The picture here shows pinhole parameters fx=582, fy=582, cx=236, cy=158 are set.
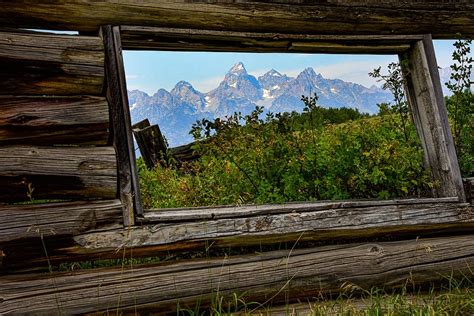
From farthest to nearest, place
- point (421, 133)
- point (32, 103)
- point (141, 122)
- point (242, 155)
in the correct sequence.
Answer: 1. point (141, 122)
2. point (242, 155)
3. point (421, 133)
4. point (32, 103)

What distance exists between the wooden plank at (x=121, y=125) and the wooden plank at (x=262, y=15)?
0.17 metres

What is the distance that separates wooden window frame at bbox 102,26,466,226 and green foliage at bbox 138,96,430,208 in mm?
195

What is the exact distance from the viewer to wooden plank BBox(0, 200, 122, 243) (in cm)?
332

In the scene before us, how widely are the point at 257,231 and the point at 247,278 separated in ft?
1.03

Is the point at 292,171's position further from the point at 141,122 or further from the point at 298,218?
the point at 141,122

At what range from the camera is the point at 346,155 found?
4926mm

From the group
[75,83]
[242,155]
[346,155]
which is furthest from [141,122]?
[75,83]

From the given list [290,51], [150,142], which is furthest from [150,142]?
[290,51]

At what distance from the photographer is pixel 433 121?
4598 mm

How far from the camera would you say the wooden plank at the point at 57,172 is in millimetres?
3342

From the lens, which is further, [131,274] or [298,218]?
[298,218]

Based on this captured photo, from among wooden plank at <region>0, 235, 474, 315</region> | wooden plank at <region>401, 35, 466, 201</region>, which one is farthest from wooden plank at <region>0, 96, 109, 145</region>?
wooden plank at <region>401, 35, 466, 201</region>

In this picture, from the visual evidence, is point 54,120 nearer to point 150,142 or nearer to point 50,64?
point 50,64

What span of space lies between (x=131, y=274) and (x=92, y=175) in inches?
25.6
